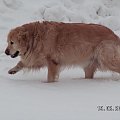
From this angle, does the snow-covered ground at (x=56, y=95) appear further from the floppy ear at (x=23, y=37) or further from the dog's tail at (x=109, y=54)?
the floppy ear at (x=23, y=37)

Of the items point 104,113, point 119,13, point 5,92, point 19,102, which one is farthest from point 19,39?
point 119,13

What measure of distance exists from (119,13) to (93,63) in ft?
19.3

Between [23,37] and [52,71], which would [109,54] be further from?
[23,37]

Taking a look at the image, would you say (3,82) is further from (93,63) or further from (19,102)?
(93,63)

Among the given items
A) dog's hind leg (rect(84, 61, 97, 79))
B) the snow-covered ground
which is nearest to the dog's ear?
the snow-covered ground

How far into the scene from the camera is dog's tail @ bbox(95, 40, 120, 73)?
598cm

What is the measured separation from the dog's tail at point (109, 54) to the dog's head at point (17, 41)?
1277mm

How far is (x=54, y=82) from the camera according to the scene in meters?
5.89

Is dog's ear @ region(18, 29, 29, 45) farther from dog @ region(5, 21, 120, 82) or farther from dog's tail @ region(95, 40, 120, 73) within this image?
dog's tail @ region(95, 40, 120, 73)

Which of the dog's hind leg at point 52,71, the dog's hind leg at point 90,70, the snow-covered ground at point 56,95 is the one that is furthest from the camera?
the dog's hind leg at point 90,70

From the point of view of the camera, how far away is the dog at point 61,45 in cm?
594

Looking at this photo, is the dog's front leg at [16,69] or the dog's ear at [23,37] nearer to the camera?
the dog's ear at [23,37]

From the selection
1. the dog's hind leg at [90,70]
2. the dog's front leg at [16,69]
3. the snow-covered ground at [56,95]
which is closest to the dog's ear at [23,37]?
the dog's front leg at [16,69]

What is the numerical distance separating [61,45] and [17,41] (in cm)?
77
